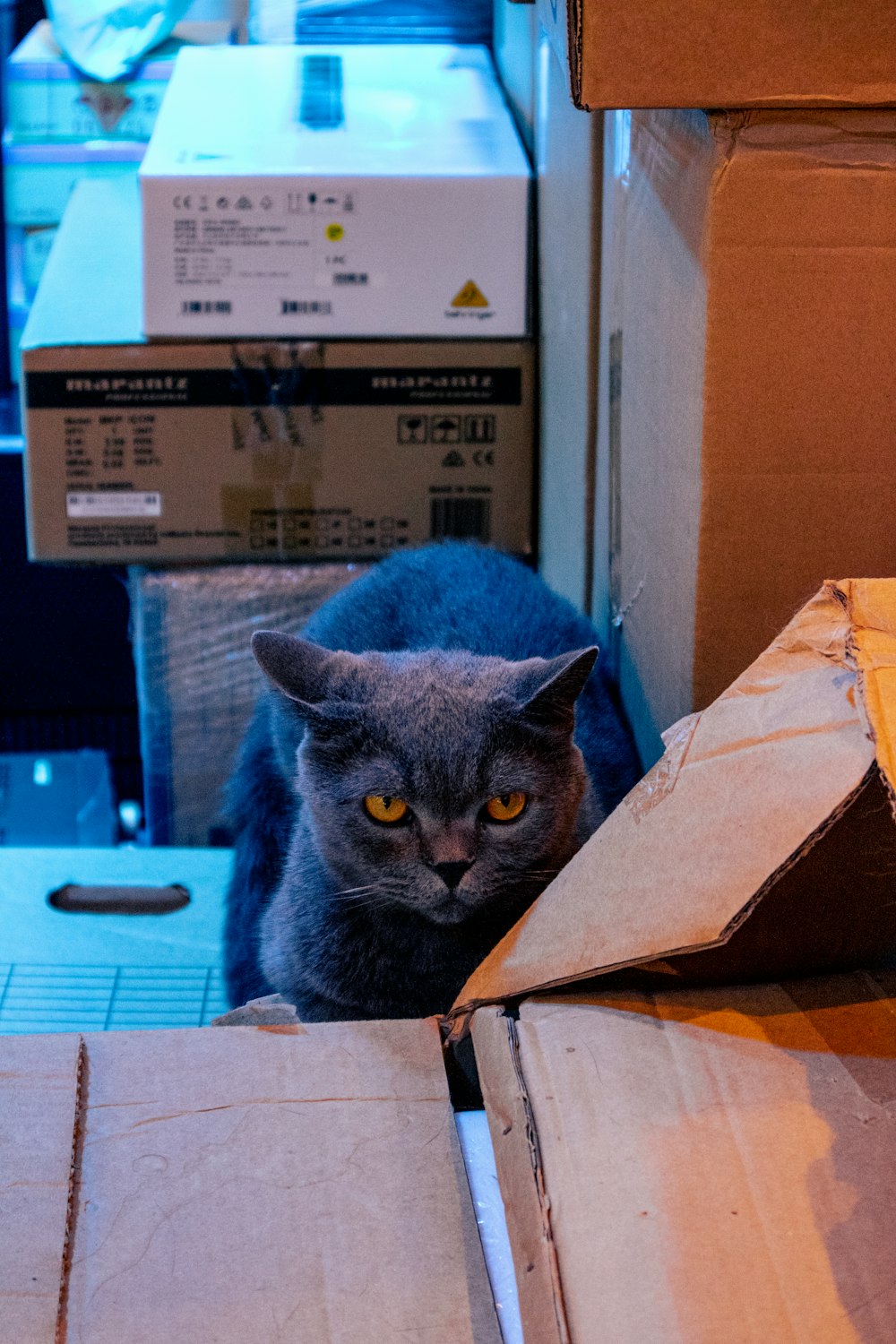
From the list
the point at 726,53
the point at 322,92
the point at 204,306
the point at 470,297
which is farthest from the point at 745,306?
the point at 322,92

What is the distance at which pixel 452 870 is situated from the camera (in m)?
1.10

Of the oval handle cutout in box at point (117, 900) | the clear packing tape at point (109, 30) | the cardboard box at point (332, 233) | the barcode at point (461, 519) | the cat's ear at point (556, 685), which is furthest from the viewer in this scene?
the clear packing tape at point (109, 30)

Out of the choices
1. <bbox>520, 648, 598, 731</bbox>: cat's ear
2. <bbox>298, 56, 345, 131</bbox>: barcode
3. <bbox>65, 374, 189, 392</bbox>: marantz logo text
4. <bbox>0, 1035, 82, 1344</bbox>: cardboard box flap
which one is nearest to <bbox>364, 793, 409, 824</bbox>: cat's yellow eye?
<bbox>520, 648, 598, 731</bbox>: cat's ear

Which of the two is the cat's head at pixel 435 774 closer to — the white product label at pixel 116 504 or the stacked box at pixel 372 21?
the white product label at pixel 116 504

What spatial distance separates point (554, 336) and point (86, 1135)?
1.14 meters

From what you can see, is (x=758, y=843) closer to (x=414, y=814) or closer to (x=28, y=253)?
(x=414, y=814)

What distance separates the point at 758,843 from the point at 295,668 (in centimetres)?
50

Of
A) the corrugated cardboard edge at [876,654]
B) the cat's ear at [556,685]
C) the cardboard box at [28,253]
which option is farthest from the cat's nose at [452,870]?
Answer: the cardboard box at [28,253]

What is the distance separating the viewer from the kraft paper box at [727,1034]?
2.16ft

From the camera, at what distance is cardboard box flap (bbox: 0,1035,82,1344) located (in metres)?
0.69

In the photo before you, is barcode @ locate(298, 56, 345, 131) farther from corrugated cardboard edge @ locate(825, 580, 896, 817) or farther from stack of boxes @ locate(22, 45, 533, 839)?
corrugated cardboard edge @ locate(825, 580, 896, 817)

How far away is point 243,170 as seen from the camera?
5.40 feet

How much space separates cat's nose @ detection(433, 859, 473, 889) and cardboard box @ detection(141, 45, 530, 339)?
0.85 m

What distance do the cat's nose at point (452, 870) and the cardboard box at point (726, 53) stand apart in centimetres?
59
